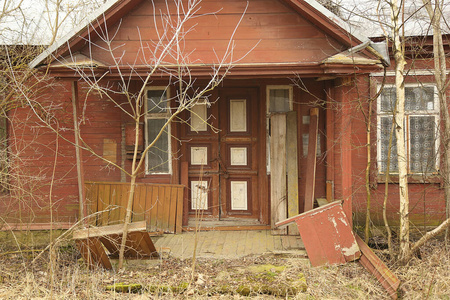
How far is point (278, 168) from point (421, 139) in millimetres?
2746

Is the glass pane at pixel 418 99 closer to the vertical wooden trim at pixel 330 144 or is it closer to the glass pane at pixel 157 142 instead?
the vertical wooden trim at pixel 330 144

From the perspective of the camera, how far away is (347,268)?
619 centimetres

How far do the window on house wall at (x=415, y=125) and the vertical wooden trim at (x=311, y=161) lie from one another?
4.43 ft

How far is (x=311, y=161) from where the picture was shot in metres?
7.69

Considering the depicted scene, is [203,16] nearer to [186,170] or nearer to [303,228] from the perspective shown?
[186,170]

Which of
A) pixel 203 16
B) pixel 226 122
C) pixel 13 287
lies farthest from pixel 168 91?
pixel 13 287

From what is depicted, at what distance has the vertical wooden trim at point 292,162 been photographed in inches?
307

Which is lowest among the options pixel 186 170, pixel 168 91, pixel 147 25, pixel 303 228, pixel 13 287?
pixel 13 287

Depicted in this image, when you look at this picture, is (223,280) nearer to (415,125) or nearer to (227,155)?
(227,155)

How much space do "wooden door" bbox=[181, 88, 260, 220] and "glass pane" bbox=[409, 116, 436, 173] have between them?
287 cm

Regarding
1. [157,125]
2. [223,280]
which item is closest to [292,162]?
[157,125]

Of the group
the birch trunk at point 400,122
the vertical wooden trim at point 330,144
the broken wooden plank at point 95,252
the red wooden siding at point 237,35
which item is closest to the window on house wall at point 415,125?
the vertical wooden trim at point 330,144

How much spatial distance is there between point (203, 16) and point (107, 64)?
5.35 feet

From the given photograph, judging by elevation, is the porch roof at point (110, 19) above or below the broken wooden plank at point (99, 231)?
above
